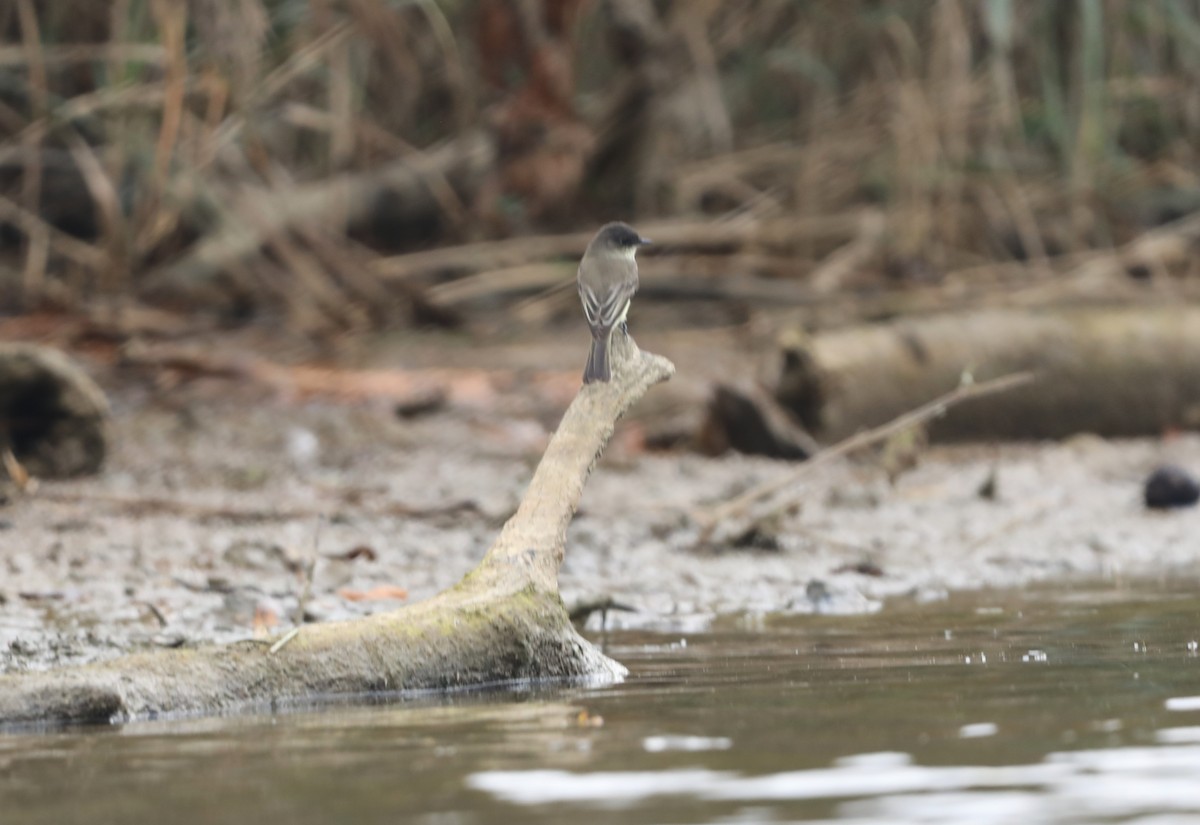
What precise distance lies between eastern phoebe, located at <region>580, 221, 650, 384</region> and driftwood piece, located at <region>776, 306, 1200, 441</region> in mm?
3291

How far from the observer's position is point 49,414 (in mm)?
6047

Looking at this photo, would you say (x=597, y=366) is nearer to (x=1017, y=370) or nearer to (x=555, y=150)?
(x=1017, y=370)

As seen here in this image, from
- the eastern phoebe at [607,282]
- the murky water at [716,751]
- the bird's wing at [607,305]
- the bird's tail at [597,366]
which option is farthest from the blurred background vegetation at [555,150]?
→ the murky water at [716,751]

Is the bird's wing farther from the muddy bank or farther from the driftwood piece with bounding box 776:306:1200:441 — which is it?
the driftwood piece with bounding box 776:306:1200:441

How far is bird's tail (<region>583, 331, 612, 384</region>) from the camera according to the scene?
3.26 m

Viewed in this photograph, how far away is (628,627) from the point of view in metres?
4.09

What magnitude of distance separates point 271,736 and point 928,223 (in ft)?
26.2

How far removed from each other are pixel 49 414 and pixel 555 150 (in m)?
4.32

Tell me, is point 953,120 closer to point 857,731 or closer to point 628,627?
point 628,627

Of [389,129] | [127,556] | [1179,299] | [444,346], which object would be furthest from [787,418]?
[389,129]

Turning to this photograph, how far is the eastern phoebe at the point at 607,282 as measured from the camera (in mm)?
3604

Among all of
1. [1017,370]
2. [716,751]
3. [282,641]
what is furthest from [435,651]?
[1017,370]

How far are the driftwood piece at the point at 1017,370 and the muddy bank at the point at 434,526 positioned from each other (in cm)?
19

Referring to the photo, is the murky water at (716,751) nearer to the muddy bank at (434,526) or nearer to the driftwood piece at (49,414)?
the muddy bank at (434,526)
